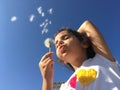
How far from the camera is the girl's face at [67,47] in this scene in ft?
8.86

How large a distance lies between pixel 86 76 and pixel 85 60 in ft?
1.12

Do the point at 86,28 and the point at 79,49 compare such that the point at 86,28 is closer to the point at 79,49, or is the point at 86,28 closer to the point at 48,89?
the point at 79,49

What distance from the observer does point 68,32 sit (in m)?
2.95

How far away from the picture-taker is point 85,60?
272 centimetres

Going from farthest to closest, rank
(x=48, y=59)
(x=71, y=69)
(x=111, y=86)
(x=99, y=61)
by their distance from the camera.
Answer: (x=71, y=69)
(x=48, y=59)
(x=99, y=61)
(x=111, y=86)

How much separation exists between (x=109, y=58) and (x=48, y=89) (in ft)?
2.04

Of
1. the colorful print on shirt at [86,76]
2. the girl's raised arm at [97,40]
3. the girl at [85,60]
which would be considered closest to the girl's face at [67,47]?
the girl at [85,60]

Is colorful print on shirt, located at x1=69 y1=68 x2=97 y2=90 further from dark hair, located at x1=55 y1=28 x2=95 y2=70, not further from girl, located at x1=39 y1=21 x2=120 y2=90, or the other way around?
dark hair, located at x1=55 y1=28 x2=95 y2=70

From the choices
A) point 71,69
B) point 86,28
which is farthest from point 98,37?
point 71,69

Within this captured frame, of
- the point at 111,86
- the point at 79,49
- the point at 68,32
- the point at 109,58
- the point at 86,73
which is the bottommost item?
the point at 111,86

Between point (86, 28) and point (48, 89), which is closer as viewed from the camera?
point (48, 89)

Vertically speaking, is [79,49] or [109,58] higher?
[79,49]

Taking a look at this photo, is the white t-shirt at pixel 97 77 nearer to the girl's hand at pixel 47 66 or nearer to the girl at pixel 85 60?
the girl at pixel 85 60

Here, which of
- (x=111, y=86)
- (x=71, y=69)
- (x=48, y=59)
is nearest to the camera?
(x=111, y=86)
